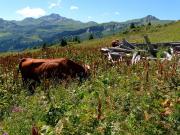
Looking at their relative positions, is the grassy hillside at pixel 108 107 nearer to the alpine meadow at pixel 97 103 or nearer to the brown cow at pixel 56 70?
the alpine meadow at pixel 97 103

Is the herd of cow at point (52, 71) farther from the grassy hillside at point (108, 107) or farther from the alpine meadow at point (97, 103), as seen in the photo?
the grassy hillside at point (108, 107)

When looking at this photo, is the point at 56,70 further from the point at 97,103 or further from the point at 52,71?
the point at 97,103

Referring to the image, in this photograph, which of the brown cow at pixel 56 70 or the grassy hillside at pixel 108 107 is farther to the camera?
the brown cow at pixel 56 70

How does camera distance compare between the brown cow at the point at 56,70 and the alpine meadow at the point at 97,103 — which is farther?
the brown cow at the point at 56,70

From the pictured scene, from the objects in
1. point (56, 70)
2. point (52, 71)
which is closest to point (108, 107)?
point (56, 70)

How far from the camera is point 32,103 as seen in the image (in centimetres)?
1261

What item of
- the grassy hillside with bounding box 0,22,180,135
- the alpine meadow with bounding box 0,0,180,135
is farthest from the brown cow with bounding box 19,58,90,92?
the grassy hillside with bounding box 0,22,180,135

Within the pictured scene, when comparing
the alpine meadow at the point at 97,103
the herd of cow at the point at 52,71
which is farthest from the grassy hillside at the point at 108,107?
the herd of cow at the point at 52,71

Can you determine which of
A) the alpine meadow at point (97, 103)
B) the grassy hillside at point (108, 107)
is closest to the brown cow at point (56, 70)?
the alpine meadow at point (97, 103)

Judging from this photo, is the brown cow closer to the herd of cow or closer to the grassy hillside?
the herd of cow

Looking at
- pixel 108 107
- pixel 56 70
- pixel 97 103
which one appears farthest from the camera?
pixel 56 70

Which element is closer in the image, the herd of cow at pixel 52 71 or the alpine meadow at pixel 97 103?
the alpine meadow at pixel 97 103

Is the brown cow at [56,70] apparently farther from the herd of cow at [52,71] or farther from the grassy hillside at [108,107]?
the grassy hillside at [108,107]

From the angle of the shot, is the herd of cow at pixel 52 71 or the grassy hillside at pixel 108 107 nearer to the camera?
the grassy hillside at pixel 108 107
